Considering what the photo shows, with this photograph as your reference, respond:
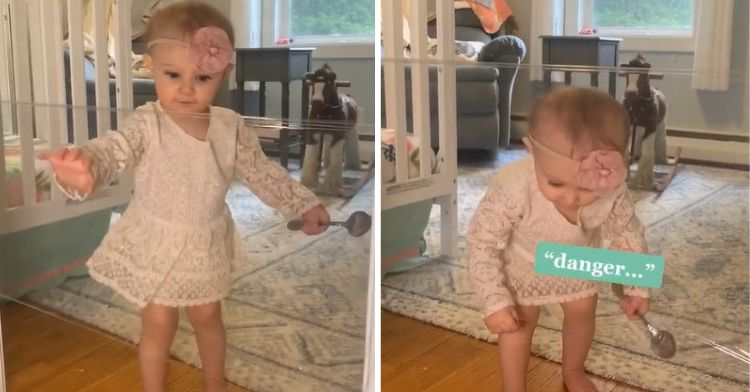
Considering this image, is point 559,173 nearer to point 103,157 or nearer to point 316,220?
point 316,220

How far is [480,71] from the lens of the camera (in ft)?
3.13

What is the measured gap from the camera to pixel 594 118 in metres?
0.89

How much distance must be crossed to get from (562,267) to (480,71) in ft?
0.85

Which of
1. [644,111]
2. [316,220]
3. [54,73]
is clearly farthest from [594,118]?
[54,73]

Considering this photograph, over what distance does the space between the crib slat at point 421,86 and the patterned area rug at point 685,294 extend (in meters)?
0.06

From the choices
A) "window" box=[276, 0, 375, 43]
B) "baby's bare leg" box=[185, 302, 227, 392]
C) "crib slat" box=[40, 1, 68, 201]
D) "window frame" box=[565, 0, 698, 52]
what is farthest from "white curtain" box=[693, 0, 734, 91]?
"crib slat" box=[40, 1, 68, 201]

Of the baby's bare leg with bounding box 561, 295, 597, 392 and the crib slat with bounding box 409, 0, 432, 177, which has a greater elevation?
the crib slat with bounding box 409, 0, 432, 177

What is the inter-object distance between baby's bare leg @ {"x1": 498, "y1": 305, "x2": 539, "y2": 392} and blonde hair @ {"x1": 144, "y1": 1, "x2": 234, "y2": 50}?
1.73 feet

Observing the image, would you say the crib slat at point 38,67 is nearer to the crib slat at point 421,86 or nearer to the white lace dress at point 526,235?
the crib slat at point 421,86

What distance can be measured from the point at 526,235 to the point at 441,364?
0.22 m

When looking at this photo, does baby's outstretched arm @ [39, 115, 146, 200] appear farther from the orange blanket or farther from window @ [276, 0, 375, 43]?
the orange blanket

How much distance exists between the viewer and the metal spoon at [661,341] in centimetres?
94

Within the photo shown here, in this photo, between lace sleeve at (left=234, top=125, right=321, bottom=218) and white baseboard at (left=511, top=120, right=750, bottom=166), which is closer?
white baseboard at (left=511, top=120, right=750, bottom=166)

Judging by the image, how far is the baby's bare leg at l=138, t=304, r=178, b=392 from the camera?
1043mm
